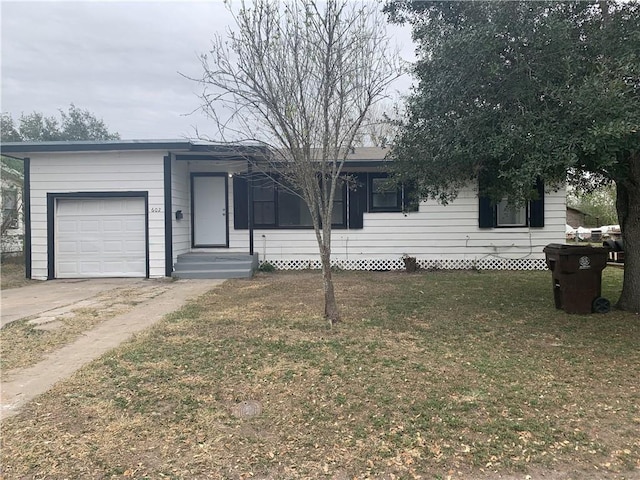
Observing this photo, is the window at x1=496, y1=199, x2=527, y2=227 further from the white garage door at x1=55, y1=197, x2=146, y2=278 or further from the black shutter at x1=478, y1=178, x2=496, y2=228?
the white garage door at x1=55, y1=197, x2=146, y2=278

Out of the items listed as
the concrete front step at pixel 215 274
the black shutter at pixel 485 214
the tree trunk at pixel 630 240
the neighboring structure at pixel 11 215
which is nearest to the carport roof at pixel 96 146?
the concrete front step at pixel 215 274

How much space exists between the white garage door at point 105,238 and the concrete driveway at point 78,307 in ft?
1.89

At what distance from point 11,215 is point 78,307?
1028 cm

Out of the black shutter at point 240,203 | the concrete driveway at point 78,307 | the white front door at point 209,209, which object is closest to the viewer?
the concrete driveway at point 78,307

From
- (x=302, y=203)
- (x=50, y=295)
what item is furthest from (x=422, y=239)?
(x=50, y=295)

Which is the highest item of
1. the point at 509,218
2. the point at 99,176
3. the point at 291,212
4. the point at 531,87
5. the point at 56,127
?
the point at 56,127

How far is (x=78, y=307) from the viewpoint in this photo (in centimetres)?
712

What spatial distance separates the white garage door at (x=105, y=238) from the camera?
10.9m

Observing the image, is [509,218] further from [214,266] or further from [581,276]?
[214,266]

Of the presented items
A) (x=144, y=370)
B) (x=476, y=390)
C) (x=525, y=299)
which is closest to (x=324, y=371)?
(x=476, y=390)

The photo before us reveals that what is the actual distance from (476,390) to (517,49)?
3.64m

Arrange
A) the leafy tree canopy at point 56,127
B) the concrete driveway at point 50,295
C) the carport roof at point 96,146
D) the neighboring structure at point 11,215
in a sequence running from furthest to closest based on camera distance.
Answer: the leafy tree canopy at point 56,127 < the neighboring structure at point 11,215 < the carport roof at point 96,146 < the concrete driveway at point 50,295

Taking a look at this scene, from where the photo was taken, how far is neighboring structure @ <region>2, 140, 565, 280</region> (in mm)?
10742

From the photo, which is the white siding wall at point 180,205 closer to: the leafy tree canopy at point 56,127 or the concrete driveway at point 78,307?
the concrete driveway at point 78,307
